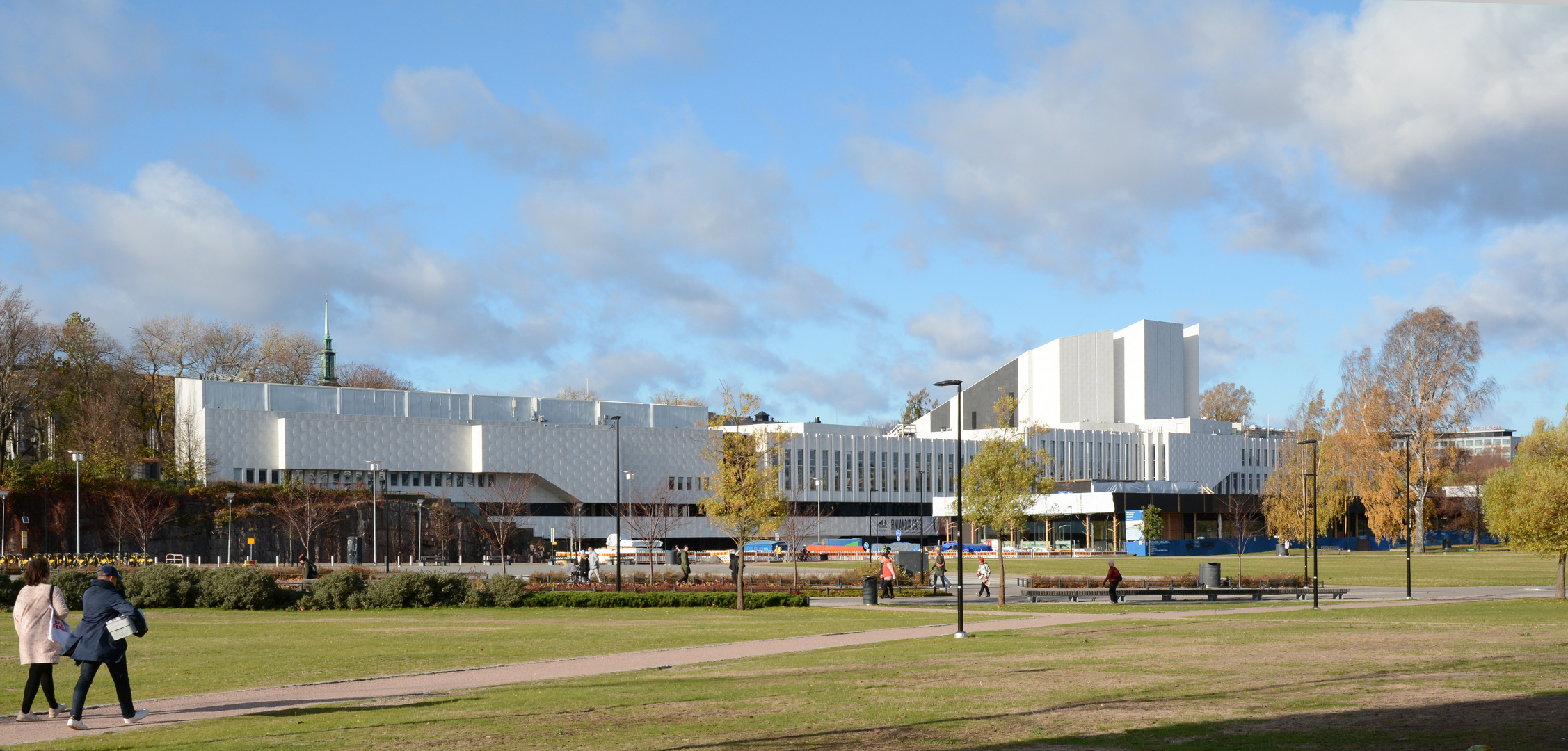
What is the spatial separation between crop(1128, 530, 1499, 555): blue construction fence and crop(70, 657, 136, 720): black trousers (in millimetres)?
83620

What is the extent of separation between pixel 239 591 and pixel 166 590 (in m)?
2.91

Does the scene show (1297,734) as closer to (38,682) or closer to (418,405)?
(38,682)

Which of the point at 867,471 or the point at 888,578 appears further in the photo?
the point at 867,471

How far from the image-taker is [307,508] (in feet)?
264

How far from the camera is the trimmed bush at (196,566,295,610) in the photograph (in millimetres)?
38656

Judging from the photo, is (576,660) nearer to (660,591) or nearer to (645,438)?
(660,591)

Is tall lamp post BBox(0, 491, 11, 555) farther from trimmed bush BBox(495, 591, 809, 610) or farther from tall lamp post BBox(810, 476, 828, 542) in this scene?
tall lamp post BBox(810, 476, 828, 542)

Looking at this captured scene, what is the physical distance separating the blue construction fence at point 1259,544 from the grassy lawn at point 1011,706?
73.4 meters

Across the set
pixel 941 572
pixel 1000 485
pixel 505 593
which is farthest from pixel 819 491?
pixel 1000 485

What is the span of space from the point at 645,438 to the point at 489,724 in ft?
319

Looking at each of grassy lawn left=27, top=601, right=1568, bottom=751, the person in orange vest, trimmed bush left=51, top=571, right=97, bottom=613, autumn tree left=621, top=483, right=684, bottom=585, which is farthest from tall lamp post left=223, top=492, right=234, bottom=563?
grassy lawn left=27, top=601, right=1568, bottom=751

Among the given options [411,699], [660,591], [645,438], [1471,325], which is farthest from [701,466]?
[411,699]

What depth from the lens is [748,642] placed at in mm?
25516

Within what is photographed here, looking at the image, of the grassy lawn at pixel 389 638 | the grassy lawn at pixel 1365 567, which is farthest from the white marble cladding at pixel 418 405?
the grassy lawn at pixel 389 638
